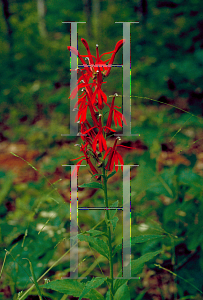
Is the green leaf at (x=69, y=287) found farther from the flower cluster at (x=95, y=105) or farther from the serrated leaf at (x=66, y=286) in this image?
the flower cluster at (x=95, y=105)

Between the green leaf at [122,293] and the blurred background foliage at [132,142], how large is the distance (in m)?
0.42

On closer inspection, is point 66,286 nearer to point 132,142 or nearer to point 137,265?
point 137,265

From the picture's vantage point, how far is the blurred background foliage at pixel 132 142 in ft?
4.26

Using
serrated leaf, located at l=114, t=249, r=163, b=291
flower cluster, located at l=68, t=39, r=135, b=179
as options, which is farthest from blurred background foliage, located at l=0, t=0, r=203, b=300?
serrated leaf, located at l=114, t=249, r=163, b=291

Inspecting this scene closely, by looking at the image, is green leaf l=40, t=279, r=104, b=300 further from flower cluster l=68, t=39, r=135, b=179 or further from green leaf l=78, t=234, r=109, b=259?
flower cluster l=68, t=39, r=135, b=179

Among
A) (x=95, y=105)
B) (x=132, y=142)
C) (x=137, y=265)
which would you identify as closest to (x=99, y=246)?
(x=137, y=265)

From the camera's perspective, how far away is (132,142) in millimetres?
2943

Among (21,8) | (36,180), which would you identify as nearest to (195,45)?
(36,180)

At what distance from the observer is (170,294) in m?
1.28

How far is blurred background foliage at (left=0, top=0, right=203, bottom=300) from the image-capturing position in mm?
1298

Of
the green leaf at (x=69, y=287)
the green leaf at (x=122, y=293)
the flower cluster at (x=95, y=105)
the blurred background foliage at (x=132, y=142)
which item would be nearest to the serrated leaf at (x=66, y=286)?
the green leaf at (x=69, y=287)

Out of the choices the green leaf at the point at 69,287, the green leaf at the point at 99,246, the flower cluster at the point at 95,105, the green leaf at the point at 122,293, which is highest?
the flower cluster at the point at 95,105

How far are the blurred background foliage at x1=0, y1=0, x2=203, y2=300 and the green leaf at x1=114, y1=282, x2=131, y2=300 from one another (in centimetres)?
42

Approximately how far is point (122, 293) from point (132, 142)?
7.28ft
